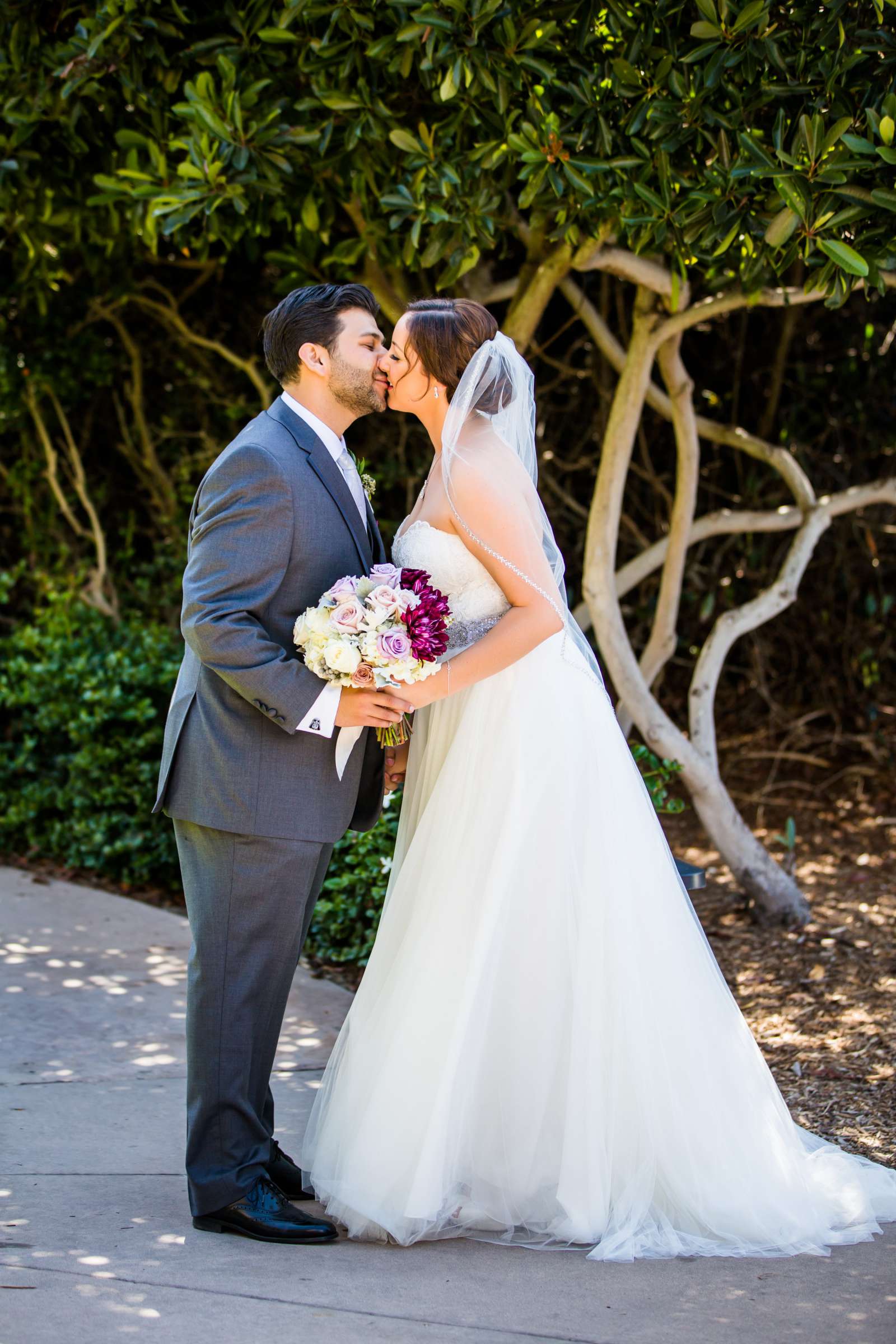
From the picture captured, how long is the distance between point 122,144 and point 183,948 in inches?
116

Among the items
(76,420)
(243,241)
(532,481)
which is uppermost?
(243,241)

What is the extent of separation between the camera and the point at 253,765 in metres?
2.75

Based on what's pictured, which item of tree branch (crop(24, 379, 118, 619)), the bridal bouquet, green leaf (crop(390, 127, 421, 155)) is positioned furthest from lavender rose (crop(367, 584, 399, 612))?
tree branch (crop(24, 379, 118, 619))

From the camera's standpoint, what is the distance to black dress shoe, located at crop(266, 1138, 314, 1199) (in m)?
2.94

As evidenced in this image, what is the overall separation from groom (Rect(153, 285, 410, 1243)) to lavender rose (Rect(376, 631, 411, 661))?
157 millimetres

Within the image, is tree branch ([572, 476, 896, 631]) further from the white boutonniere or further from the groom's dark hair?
the groom's dark hair

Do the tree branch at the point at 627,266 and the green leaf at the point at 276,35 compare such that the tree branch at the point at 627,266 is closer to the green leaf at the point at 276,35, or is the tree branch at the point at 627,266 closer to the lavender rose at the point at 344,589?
Result: the green leaf at the point at 276,35

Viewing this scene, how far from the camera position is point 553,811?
2.93 m

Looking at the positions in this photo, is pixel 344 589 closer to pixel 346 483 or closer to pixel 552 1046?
pixel 346 483

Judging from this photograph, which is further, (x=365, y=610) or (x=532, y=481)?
(x=532, y=481)

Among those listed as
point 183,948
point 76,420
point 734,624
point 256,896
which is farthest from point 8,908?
point 76,420

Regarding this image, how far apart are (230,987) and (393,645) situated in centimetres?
85

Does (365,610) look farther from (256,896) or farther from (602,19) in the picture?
(602,19)

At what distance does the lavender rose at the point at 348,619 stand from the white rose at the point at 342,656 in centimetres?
3
